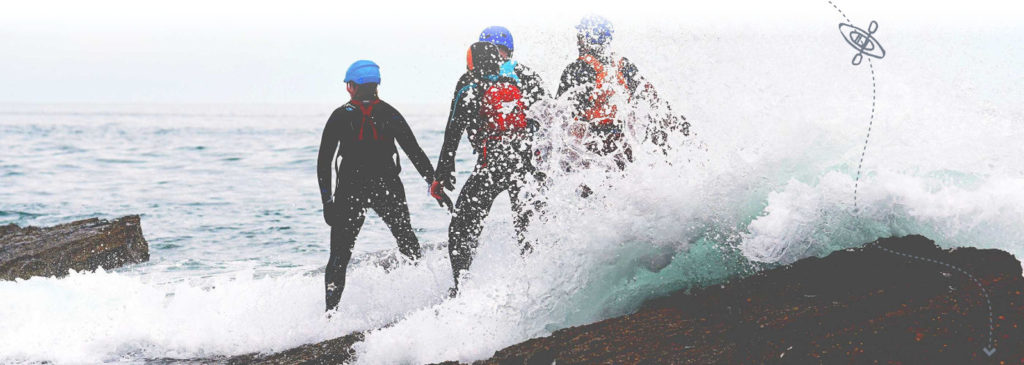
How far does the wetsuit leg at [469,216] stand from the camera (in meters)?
5.36

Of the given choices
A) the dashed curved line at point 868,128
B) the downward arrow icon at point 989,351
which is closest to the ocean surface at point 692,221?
the dashed curved line at point 868,128

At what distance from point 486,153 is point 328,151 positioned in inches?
39.7

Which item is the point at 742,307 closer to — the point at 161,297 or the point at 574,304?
the point at 574,304

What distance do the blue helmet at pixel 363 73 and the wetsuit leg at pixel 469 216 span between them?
2.87 feet

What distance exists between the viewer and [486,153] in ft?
17.5

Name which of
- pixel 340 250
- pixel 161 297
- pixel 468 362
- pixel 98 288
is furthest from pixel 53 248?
pixel 468 362

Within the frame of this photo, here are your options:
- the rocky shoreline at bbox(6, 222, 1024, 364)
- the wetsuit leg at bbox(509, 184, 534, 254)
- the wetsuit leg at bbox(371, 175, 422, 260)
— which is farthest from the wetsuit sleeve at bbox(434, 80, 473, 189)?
the rocky shoreline at bbox(6, 222, 1024, 364)

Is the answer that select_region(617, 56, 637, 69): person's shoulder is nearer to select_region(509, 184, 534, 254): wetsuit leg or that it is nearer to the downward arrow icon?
select_region(509, 184, 534, 254): wetsuit leg

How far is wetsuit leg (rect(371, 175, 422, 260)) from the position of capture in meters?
5.53

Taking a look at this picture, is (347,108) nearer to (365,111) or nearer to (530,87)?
(365,111)

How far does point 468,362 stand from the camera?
4.12 metres

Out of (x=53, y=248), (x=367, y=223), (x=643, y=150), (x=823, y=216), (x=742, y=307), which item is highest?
(x=643, y=150)

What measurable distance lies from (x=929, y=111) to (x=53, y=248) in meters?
8.09

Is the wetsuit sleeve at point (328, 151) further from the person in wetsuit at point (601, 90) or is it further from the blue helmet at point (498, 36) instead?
the person in wetsuit at point (601, 90)
